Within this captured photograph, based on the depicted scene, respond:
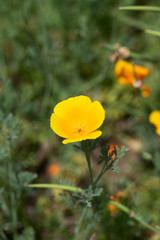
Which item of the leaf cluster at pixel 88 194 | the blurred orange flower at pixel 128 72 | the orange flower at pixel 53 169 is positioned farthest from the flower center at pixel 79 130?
the orange flower at pixel 53 169

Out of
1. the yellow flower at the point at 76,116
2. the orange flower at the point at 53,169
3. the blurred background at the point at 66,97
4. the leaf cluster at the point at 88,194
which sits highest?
the yellow flower at the point at 76,116

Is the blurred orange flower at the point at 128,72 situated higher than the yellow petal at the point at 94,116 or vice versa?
the yellow petal at the point at 94,116

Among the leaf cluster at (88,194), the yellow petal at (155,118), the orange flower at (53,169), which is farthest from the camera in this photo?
the orange flower at (53,169)

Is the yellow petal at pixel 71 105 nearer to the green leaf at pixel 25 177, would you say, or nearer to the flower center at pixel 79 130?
the flower center at pixel 79 130

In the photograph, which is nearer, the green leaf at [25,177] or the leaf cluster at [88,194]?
the leaf cluster at [88,194]

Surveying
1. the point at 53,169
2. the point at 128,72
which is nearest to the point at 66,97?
the point at 53,169

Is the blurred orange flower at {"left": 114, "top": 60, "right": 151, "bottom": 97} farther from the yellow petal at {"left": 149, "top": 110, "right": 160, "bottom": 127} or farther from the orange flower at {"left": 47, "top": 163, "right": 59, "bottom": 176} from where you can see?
the orange flower at {"left": 47, "top": 163, "right": 59, "bottom": 176}
